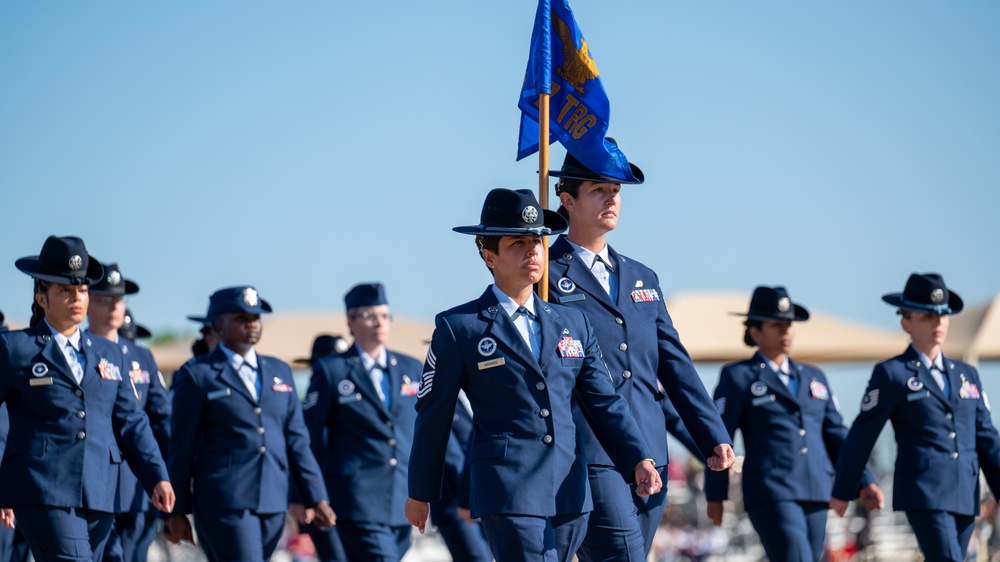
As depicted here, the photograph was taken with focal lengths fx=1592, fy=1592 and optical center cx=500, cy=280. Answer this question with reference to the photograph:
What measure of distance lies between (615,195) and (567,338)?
111cm

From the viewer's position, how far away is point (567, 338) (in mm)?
6594

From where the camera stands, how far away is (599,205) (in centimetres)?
744

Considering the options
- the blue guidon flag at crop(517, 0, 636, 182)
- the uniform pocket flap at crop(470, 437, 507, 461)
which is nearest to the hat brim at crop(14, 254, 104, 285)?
the blue guidon flag at crop(517, 0, 636, 182)

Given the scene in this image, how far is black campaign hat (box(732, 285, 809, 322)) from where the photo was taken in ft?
36.1

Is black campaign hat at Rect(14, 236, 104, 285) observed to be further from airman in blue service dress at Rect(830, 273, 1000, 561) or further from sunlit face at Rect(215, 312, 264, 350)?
airman in blue service dress at Rect(830, 273, 1000, 561)

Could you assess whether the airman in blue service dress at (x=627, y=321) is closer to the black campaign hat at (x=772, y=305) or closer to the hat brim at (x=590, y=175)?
the hat brim at (x=590, y=175)

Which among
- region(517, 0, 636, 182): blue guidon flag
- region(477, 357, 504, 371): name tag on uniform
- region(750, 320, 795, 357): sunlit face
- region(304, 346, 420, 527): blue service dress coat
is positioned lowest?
region(304, 346, 420, 527): blue service dress coat

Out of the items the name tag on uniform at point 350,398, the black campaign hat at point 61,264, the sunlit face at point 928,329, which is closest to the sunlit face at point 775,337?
the sunlit face at point 928,329

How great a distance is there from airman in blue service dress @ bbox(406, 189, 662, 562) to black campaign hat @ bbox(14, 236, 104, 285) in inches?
96.7

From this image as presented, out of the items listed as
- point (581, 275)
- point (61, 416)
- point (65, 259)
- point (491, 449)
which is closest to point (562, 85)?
point (581, 275)

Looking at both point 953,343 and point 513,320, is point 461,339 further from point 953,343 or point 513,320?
point 953,343

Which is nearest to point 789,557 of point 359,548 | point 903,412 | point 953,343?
point 903,412

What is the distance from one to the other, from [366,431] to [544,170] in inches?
164

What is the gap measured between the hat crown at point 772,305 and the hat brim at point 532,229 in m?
4.45
